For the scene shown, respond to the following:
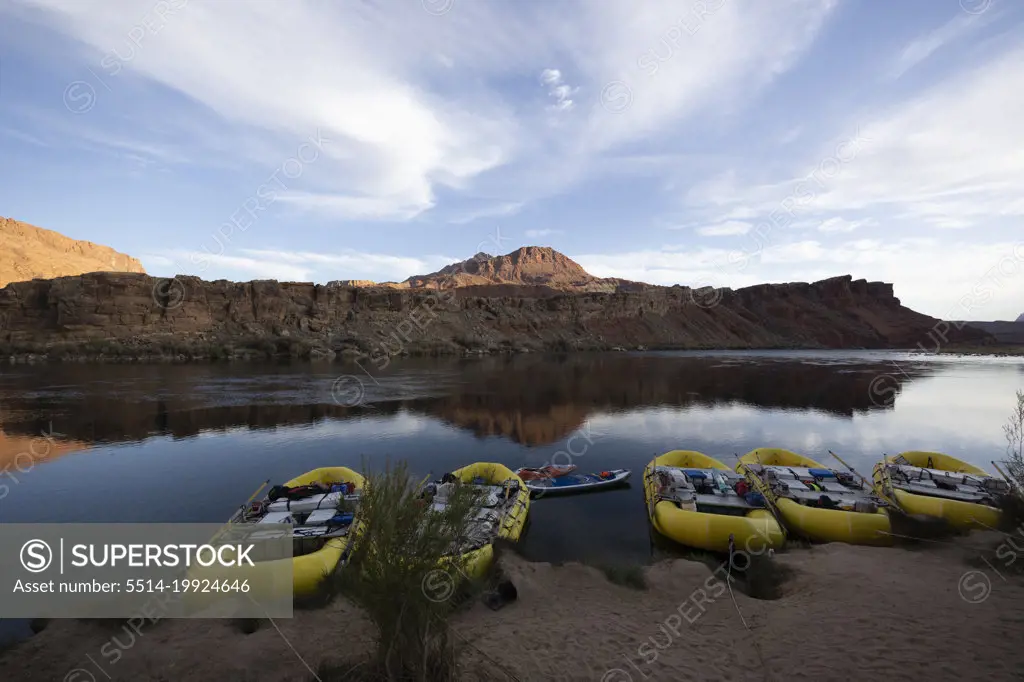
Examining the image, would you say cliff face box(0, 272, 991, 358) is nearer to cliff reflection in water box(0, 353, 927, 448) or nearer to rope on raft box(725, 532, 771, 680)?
cliff reflection in water box(0, 353, 927, 448)

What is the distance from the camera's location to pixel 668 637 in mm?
6316

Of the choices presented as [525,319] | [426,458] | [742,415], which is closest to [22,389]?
[426,458]

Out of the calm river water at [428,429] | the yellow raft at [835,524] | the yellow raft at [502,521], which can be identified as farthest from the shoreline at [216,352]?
the yellow raft at [835,524]

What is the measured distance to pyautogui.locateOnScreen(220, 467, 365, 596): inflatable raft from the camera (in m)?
7.88

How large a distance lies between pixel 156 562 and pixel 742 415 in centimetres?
2786

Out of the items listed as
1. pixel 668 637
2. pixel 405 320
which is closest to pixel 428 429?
pixel 668 637

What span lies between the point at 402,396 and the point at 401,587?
96.8ft

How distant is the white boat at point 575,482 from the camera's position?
14336 millimetres

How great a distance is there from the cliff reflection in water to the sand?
45.3 ft

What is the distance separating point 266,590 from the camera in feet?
24.7

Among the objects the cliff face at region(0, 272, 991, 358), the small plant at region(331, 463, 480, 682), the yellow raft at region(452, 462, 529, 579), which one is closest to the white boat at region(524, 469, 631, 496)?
the yellow raft at region(452, 462, 529, 579)

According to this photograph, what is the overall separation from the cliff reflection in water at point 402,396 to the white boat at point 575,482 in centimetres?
591

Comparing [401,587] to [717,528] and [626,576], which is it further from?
[717,528]

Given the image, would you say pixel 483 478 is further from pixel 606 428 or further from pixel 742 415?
pixel 742 415
